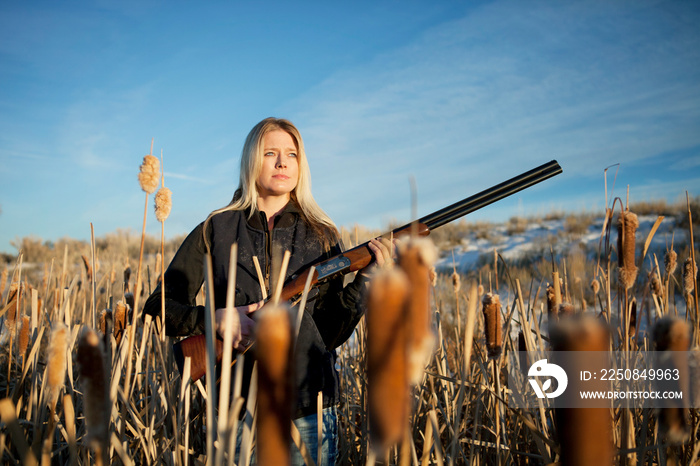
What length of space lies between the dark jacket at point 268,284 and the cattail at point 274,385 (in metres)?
1.75

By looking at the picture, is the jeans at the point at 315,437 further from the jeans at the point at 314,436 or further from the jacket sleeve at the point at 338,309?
the jacket sleeve at the point at 338,309

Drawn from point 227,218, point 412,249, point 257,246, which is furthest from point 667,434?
point 227,218

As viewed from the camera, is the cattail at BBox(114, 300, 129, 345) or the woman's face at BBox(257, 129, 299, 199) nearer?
the cattail at BBox(114, 300, 129, 345)

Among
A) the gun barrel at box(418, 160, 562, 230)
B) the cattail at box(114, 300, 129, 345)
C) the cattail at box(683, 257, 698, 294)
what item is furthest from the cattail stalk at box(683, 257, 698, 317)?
the cattail at box(114, 300, 129, 345)

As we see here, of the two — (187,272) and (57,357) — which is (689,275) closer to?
(57,357)

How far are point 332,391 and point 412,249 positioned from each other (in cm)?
200

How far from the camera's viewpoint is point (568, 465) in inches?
16.6

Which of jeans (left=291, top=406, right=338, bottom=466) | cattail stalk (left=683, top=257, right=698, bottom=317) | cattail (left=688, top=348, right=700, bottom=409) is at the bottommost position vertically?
jeans (left=291, top=406, right=338, bottom=466)

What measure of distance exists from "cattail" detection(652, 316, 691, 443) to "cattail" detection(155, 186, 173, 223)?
147 cm

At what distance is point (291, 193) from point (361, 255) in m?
0.88

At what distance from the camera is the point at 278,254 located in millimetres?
2375

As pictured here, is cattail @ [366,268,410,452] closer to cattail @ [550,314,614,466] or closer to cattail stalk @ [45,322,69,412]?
cattail @ [550,314,614,466]

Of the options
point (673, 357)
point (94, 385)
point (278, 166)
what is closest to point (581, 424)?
point (673, 357)

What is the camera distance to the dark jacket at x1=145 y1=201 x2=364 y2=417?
2.16 m
